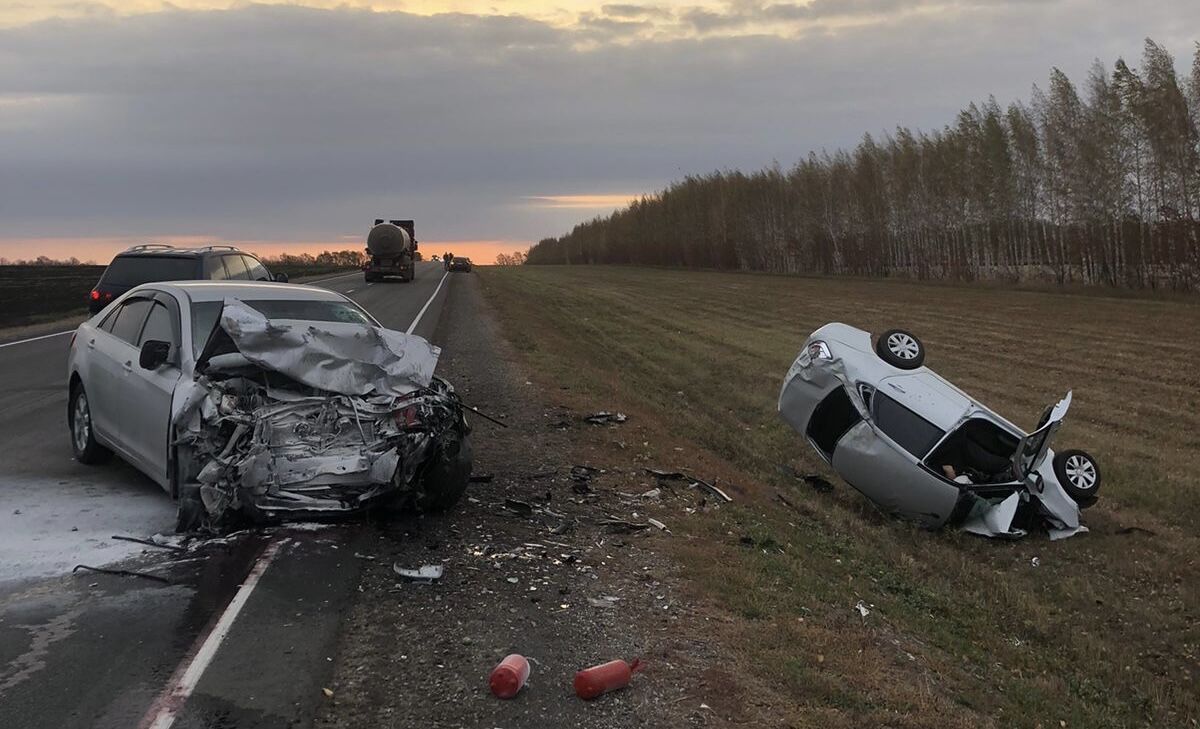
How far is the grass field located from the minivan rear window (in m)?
5.86

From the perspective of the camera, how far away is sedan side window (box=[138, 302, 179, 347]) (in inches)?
266

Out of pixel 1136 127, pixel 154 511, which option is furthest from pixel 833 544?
pixel 1136 127

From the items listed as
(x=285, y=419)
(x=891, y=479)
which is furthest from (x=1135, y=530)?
(x=285, y=419)

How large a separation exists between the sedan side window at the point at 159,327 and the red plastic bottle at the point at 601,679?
4274 millimetres

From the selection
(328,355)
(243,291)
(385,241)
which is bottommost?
(328,355)

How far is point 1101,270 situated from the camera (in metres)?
44.8

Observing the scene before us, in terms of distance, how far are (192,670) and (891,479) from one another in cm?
723

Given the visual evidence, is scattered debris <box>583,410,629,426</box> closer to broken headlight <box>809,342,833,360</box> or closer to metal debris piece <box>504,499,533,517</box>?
broken headlight <box>809,342,833,360</box>

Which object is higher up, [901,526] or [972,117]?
[972,117]

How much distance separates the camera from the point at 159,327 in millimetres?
6961

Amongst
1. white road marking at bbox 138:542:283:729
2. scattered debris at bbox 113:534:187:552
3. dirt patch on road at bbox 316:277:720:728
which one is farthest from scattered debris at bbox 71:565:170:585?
dirt patch on road at bbox 316:277:720:728

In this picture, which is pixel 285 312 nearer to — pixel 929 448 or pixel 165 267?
pixel 929 448

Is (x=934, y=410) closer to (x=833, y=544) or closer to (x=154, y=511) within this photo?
(x=833, y=544)

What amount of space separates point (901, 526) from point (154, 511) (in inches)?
281
